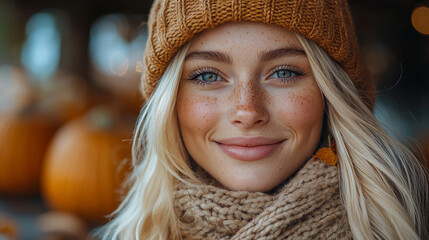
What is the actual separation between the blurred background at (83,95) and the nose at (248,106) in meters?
0.54

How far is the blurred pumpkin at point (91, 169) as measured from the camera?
2658 mm

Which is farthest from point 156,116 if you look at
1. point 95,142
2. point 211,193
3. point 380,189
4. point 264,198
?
point 95,142

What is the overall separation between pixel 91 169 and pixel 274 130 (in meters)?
1.69

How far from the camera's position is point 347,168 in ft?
4.46

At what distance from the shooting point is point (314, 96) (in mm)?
1358

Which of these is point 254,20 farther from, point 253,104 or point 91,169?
point 91,169

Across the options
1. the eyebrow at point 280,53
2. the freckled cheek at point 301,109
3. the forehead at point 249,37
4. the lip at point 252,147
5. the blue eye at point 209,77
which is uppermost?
the forehead at point 249,37

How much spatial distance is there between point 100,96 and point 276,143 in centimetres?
307

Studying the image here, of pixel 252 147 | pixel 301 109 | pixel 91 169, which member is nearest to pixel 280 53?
pixel 301 109

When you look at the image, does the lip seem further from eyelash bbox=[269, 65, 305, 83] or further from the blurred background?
the blurred background

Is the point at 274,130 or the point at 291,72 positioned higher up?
the point at 291,72

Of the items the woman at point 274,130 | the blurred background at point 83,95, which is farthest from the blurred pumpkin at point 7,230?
the woman at point 274,130

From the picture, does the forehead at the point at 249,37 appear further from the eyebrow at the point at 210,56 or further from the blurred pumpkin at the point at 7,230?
the blurred pumpkin at the point at 7,230

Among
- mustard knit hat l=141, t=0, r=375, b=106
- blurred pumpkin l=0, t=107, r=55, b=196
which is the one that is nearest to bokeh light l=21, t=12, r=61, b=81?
blurred pumpkin l=0, t=107, r=55, b=196
